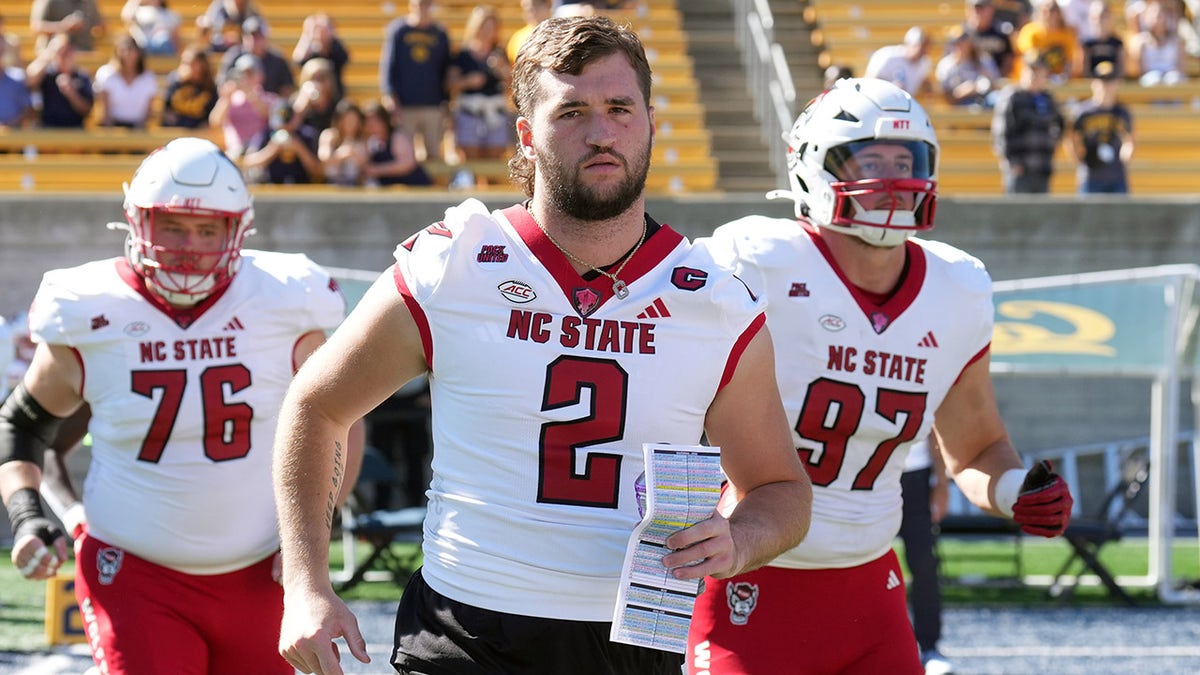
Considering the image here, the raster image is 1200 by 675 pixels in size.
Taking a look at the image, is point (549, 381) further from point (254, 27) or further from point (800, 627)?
point (254, 27)

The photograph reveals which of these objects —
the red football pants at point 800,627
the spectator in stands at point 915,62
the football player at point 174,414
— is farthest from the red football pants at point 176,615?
the spectator in stands at point 915,62

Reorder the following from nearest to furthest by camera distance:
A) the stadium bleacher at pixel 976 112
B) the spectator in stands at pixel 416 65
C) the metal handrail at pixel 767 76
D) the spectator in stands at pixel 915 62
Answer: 1. the spectator in stands at pixel 416 65
2. the spectator in stands at pixel 915 62
3. the metal handrail at pixel 767 76
4. the stadium bleacher at pixel 976 112

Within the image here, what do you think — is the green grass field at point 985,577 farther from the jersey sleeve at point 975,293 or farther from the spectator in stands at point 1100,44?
the jersey sleeve at point 975,293

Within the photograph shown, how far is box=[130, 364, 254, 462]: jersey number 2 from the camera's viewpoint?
14.4 feet

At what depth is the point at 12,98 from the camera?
1255 cm

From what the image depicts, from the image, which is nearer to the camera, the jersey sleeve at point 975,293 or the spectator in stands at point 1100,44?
the jersey sleeve at point 975,293

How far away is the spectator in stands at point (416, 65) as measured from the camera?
12.1 metres

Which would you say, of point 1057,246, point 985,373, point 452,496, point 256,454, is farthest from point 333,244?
point 452,496

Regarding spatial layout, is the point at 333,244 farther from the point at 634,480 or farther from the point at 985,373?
the point at 634,480

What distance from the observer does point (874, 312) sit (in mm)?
4156

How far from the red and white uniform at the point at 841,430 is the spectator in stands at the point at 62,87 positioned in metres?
9.39

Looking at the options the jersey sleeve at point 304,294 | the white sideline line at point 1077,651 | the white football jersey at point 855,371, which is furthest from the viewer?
the white sideline line at point 1077,651

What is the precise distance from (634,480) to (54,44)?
10752 millimetres

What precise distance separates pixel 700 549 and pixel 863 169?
6.22ft
